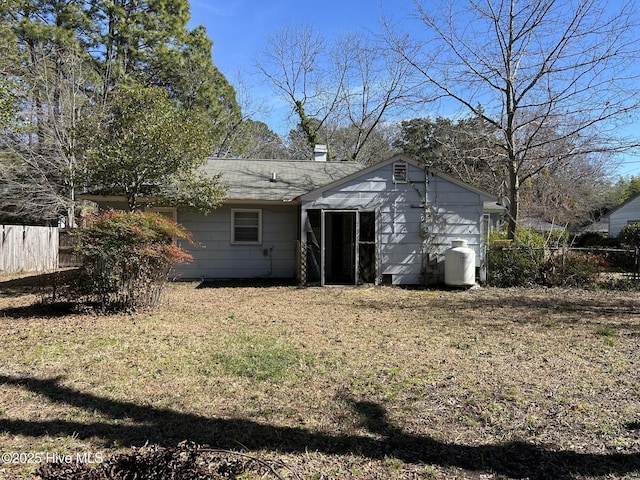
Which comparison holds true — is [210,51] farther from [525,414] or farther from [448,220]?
[525,414]

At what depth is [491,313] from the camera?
8445 mm

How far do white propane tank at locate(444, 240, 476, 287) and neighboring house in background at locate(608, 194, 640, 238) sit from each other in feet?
68.4

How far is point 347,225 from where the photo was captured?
1421 cm

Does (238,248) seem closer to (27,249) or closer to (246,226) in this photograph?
(246,226)

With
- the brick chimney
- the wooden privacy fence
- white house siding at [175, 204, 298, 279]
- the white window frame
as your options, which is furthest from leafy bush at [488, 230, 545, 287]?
the wooden privacy fence

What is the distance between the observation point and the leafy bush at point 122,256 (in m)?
7.40

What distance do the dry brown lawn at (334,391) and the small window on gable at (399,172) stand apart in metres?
4.94

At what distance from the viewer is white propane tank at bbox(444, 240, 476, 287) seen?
1148cm

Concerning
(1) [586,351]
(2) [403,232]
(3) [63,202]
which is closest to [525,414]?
(1) [586,351]

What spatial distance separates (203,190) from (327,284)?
413cm

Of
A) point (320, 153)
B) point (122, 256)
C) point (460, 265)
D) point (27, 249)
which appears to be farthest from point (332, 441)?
point (27, 249)

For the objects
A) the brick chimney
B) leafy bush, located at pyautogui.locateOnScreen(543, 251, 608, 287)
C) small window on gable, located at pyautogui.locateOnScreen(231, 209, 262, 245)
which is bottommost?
leafy bush, located at pyautogui.locateOnScreen(543, 251, 608, 287)

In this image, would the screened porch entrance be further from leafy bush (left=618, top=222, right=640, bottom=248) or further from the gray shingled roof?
leafy bush (left=618, top=222, right=640, bottom=248)

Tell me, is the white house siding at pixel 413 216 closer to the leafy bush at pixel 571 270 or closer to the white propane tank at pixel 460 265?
the white propane tank at pixel 460 265
